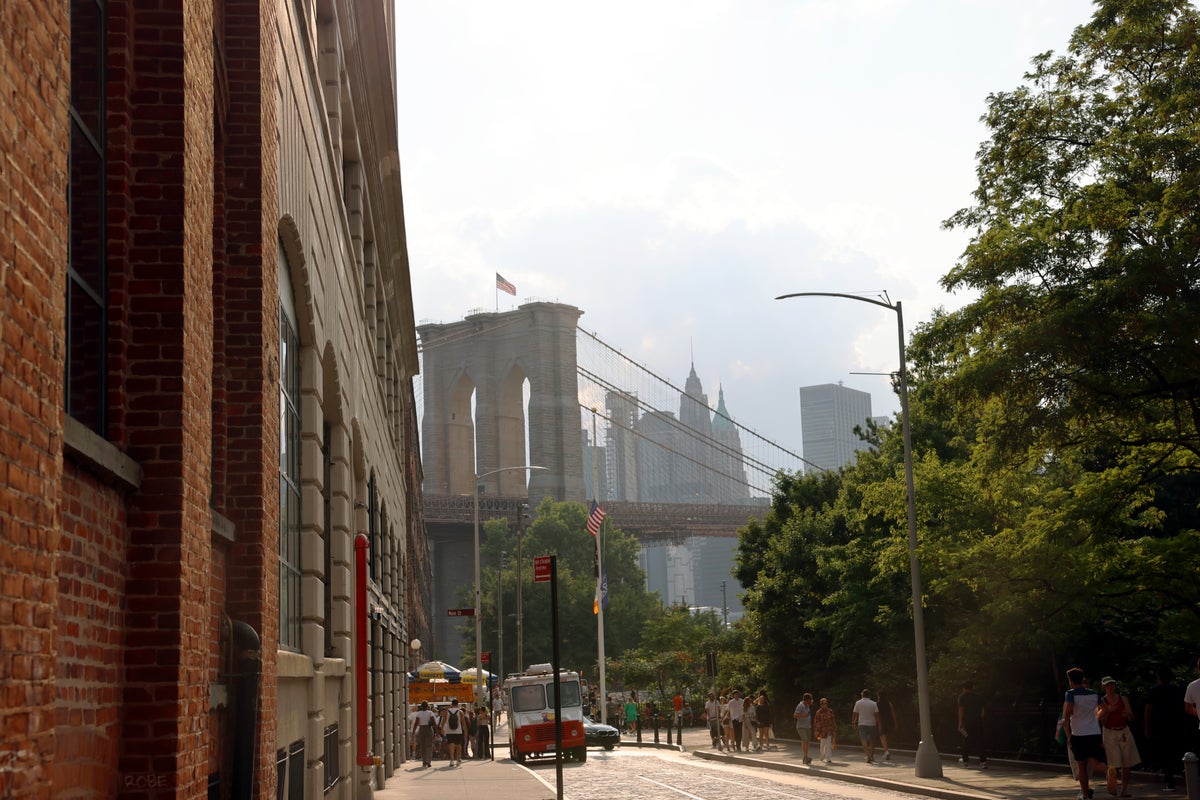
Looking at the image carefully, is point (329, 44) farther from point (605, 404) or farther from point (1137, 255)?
point (605, 404)

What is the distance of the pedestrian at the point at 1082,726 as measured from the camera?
18.3 m

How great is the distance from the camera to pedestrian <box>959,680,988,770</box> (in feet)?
89.8

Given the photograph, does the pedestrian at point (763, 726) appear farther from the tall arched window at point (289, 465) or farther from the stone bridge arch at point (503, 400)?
the stone bridge arch at point (503, 400)

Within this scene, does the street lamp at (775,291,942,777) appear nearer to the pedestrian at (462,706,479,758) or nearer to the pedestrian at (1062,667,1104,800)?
the pedestrian at (1062,667,1104,800)

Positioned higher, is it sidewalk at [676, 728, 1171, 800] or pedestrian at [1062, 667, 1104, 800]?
pedestrian at [1062, 667, 1104, 800]

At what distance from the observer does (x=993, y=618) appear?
1035 inches

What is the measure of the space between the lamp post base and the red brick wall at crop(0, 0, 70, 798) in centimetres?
2271

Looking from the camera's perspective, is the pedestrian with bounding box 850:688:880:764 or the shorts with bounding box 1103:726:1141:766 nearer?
the shorts with bounding box 1103:726:1141:766

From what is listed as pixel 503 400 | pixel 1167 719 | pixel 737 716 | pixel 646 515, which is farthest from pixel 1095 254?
pixel 503 400

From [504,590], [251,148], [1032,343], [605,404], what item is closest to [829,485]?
[1032,343]

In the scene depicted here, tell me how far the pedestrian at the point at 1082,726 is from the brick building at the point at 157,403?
9.98 m

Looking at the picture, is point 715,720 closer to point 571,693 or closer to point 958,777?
point 571,693

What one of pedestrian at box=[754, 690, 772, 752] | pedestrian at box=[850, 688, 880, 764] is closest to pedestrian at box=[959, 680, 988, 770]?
pedestrian at box=[850, 688, 880, 764]

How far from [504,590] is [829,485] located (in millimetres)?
78201
